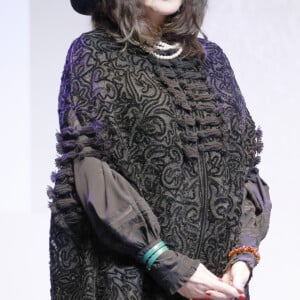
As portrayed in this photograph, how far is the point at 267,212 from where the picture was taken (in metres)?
1.81

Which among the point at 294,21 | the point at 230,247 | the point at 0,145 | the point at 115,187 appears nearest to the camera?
the point at 115,187

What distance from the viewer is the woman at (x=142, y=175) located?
1592mm

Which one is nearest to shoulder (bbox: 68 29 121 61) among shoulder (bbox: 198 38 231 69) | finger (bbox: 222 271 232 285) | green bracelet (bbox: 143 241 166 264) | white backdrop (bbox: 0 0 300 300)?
shoulder (bbox: 198 38 231 69)

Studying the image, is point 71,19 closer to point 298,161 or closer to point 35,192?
point 35,192

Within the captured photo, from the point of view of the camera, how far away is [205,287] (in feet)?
5.23

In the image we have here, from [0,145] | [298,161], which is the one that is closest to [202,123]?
[0,145]

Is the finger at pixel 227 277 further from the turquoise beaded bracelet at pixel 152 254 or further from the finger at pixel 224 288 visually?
the turquoise beaded bracelet at pixel 152 254

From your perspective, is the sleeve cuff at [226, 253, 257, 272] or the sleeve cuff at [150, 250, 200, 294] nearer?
the sleeve cuff at [150, 250, 200, 294]

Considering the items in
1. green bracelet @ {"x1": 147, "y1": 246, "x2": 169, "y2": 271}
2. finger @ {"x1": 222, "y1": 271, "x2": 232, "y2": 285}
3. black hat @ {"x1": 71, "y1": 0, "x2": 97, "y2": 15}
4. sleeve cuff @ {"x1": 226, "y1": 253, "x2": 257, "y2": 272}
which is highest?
black hat @ {"x1": 71, "y1": 0, "x2": 97, "y2": 15}

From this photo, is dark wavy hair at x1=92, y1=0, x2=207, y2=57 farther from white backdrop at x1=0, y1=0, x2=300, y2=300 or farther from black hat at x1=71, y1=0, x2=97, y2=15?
white backdrop at x1=0, y1=0, x2=300, y2=300

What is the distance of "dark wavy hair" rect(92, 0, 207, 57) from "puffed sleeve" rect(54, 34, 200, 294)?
88mm

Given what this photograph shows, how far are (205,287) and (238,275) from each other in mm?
98

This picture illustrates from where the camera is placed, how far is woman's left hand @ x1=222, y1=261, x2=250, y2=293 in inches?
65.1

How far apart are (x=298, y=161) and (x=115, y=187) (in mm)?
1285
